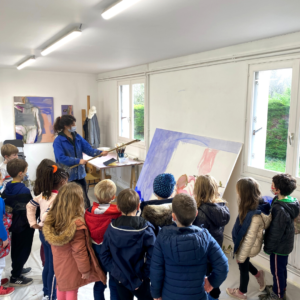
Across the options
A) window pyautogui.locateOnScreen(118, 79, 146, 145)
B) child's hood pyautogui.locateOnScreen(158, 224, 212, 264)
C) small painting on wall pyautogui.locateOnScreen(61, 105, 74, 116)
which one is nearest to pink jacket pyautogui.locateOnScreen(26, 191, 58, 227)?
child's hood pyautogui.locateOnScreen(158, 224, 212, 264)

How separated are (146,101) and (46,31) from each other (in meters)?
2.38

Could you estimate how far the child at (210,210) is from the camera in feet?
6.52

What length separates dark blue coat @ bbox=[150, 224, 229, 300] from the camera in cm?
149

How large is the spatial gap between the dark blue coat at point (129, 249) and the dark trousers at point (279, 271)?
117 cm

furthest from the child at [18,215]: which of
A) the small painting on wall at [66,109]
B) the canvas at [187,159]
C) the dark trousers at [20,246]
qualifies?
the small painting on wall at [66,109]

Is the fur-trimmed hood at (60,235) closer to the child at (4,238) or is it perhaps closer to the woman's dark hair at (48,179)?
the woman's dark hair at (48,179)

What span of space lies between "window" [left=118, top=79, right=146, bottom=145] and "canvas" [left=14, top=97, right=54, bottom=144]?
5.17 ft

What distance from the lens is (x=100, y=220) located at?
1908 millimetres

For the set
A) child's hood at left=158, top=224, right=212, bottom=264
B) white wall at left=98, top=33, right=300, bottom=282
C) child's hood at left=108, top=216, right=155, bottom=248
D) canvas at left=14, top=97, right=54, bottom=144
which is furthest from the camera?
canvas at left=14, top=97, right=54, bottom=144

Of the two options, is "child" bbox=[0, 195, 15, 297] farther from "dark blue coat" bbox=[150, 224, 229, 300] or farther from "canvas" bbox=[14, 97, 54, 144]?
"canvas" bbox=[14, 97, 54, 144]

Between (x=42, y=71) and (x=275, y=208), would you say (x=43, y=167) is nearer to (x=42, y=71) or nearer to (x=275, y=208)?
(x=275, y=208)

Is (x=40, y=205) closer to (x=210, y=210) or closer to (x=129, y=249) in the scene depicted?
(x=129, y=249)

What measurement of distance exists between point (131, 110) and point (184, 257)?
4225 mm

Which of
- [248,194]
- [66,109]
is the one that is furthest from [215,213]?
[66,109]
